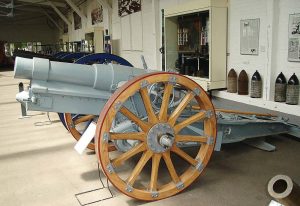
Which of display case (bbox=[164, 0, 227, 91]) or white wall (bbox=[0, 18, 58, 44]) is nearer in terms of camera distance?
display case (bbox=[164, 0, 227, 91])

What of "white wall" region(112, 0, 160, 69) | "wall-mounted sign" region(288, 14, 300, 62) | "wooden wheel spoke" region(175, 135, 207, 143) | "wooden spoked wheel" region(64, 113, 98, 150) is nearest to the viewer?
"wooden wheel spoke" region(175, 135, 207, 143)

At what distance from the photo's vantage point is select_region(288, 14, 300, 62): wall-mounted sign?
142 inches

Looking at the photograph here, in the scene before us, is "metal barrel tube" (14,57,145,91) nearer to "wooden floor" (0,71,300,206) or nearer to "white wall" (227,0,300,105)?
"wooden floor" (0,71,300,206)

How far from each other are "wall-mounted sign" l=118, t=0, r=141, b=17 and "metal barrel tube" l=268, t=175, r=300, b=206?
292 inches

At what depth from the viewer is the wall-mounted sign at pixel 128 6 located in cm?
807

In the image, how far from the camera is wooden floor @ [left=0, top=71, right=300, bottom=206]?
2.36 metres

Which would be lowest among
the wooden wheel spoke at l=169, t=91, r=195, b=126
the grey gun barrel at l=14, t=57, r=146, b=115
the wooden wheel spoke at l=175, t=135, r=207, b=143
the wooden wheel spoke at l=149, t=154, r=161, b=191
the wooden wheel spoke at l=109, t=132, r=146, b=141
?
the wooden wheel spoke at l=149, t=154, r=161, b=191

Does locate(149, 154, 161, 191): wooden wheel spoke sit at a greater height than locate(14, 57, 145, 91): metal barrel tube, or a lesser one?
lesser

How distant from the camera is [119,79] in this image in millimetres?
2508

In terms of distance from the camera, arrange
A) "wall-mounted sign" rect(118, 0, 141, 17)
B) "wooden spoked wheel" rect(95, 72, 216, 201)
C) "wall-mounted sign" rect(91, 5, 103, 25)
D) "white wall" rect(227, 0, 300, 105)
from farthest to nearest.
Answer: "wall-mounted sign" rect(91, 5, 103, 25)
"wall-mounted sign" rect(118, 0, 141, 17)
"white wall" rect(227, 0, 300, 105)
"wooden spoked wheel" rect(95, 72, 216, 201)

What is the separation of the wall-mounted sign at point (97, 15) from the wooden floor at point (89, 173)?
8.05 meters

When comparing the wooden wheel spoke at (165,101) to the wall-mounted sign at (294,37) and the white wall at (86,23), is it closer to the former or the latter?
the wall-mounted sign at (294,37)

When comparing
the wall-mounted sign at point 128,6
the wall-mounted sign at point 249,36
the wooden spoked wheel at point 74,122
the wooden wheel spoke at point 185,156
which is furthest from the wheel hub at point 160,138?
the wall-mounted sign at point 128,6

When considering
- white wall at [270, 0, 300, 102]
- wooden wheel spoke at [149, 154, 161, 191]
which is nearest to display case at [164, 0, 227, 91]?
white wall at [270, 0, 300, 102]
